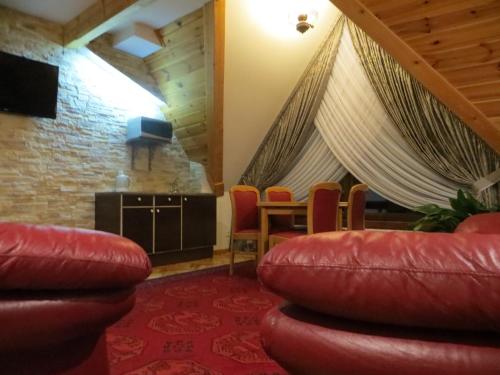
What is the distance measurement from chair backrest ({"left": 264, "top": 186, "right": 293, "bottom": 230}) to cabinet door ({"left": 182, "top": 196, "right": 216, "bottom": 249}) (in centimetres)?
92

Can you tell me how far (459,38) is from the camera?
8.84 feet

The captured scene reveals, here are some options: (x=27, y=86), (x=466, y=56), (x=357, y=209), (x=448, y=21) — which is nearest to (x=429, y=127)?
(x=466, y=56)

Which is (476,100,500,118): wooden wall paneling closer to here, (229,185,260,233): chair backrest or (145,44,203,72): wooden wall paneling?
(229,185,260,233): chair backrest

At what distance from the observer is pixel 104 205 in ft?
13.6

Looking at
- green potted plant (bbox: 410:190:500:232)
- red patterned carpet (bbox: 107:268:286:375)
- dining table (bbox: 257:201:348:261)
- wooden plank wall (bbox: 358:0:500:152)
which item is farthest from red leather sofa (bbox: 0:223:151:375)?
green potted plant (bbox: 410:190:500:232)

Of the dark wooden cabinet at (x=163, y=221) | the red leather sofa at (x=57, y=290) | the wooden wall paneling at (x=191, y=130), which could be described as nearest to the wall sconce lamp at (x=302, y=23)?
the wooden wall paneling at (x=191, y=130)

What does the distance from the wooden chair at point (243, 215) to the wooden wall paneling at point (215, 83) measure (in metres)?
0.99

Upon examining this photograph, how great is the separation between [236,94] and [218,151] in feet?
2.65

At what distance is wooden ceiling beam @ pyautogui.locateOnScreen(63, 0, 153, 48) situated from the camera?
335 centimetres

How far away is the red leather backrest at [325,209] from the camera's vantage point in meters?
3.27

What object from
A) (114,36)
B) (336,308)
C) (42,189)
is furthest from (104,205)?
(336,308)

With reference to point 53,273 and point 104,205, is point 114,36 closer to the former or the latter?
point 104,205

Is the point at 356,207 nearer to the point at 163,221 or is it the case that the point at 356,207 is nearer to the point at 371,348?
the point at 163,221

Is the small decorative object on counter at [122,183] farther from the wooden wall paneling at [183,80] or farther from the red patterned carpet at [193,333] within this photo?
the red patterned carpet at [193,333]
